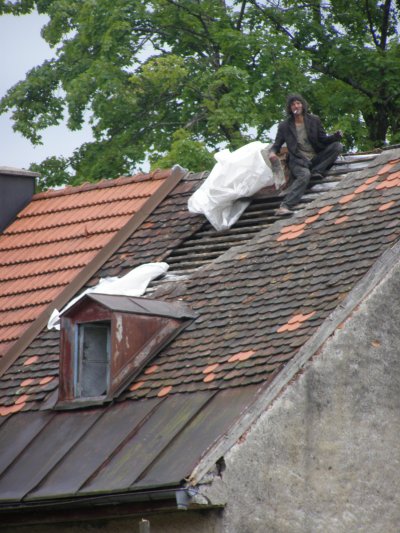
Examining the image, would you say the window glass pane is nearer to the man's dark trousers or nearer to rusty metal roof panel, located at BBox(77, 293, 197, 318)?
rusty metal roof panel, located at BBox(77, 293, 197, 318)

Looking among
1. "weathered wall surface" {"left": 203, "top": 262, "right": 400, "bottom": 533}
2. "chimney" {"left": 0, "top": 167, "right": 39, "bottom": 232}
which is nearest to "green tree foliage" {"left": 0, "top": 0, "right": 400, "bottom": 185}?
"chimney" {"left": 0, "top": 167, "right": 39, "bottom": 232}

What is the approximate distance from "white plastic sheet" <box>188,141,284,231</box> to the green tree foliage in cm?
827

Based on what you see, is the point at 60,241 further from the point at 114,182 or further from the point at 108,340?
the point at 108,340

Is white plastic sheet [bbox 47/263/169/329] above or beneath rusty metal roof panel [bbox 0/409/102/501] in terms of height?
above

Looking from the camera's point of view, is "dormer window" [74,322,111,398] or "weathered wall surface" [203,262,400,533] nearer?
"weathered wall surface" [203,262,400,533]

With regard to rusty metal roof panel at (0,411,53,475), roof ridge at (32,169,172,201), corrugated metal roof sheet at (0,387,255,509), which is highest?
roof ridge at (32,169,172,201)

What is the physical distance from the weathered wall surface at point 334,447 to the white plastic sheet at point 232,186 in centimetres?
364

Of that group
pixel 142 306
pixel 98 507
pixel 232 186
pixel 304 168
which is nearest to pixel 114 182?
pixel 232 186

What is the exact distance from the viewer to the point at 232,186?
1977cm

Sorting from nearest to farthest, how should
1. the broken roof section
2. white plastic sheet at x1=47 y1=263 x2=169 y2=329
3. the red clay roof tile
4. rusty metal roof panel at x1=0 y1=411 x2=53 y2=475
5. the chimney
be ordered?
rusty metal roof panel at x1=0 y1=411 x2=53 y2=475
white plastic sheet at x1=47 y1=263 x2=169 y2=329
the broken roof section
the red clay roof tile
the chimney

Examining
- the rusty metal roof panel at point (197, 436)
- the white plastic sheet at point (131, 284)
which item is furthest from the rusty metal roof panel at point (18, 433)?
the rusty metal roof panel at point (197, 436)

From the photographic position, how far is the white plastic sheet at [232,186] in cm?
1947

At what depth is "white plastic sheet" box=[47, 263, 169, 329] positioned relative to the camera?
60.9ft

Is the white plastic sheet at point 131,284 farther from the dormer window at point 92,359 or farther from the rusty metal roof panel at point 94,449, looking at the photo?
the rusty metal roof panel at point 94,449
